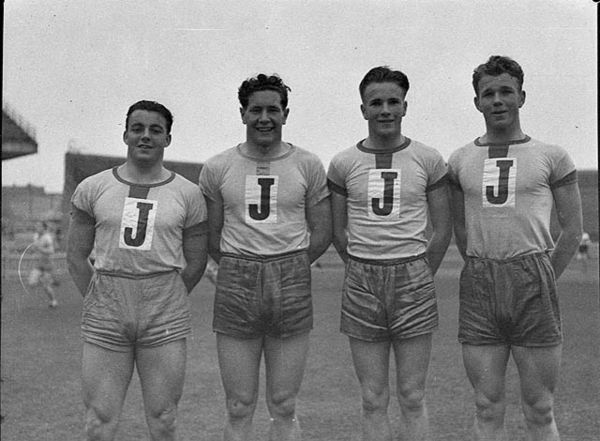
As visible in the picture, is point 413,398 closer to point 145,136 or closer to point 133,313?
point 133,313

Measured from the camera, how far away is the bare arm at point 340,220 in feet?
11.0

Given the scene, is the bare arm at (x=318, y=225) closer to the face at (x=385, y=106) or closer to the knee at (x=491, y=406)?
the face at (x=385, y=106)

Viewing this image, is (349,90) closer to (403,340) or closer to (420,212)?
(420,212)

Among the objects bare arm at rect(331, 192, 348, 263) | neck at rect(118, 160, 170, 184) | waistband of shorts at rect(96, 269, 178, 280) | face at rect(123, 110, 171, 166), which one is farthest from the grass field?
face at rect(123, 110, 171, 166)

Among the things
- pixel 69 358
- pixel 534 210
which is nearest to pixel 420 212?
pixel 534 210

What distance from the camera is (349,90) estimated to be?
4.40 meters

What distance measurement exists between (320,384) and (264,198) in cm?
351

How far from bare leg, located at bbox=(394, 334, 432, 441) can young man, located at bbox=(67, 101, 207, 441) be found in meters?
1.04

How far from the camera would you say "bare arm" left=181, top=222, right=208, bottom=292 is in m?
3.29

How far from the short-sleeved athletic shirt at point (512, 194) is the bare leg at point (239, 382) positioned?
1.19 meters

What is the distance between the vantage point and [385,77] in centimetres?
320

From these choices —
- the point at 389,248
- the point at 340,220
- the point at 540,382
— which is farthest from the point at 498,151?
the point at 540,382

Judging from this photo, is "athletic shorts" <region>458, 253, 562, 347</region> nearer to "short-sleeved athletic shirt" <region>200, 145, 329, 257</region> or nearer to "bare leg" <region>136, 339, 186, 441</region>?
"short-sleeved athletic shirt" <region>200, 145, 329, 257</region>

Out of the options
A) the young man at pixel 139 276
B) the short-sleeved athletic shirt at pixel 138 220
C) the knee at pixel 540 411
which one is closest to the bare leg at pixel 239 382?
the young man at pixel 139 276
